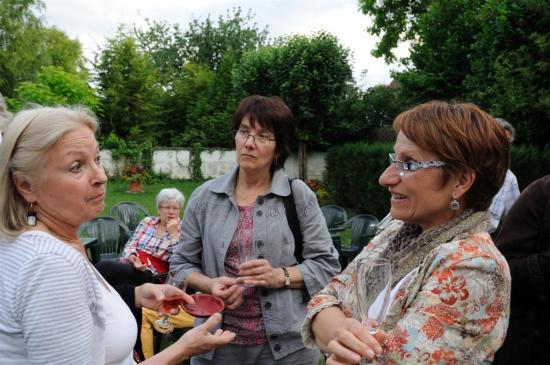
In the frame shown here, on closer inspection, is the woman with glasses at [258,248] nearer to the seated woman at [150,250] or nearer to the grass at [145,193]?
the seated woman at [150,250]

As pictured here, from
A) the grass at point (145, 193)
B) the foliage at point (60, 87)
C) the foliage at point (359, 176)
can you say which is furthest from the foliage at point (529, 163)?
the foliage at point (60, 87)

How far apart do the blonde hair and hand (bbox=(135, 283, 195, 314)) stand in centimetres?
77

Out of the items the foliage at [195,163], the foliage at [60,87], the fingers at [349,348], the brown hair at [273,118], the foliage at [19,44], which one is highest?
the foliage at [19,44]

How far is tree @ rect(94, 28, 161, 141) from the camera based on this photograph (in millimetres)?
25625

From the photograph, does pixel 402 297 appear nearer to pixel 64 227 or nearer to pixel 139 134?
pixel 64 227

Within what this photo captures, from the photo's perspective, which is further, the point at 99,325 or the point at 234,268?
the point at 234,268

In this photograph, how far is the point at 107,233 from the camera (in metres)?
7.12

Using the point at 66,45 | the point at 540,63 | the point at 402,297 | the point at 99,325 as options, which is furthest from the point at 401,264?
the point at 66,45

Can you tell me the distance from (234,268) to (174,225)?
10.1ft

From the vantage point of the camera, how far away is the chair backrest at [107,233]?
7043mm

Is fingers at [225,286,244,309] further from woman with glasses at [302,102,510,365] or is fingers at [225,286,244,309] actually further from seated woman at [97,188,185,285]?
seated woman at [97,188,185,285]

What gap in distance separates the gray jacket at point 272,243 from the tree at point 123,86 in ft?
79.3

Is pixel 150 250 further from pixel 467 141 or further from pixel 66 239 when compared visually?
pixel 467 141

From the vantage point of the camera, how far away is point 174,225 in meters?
5.32
